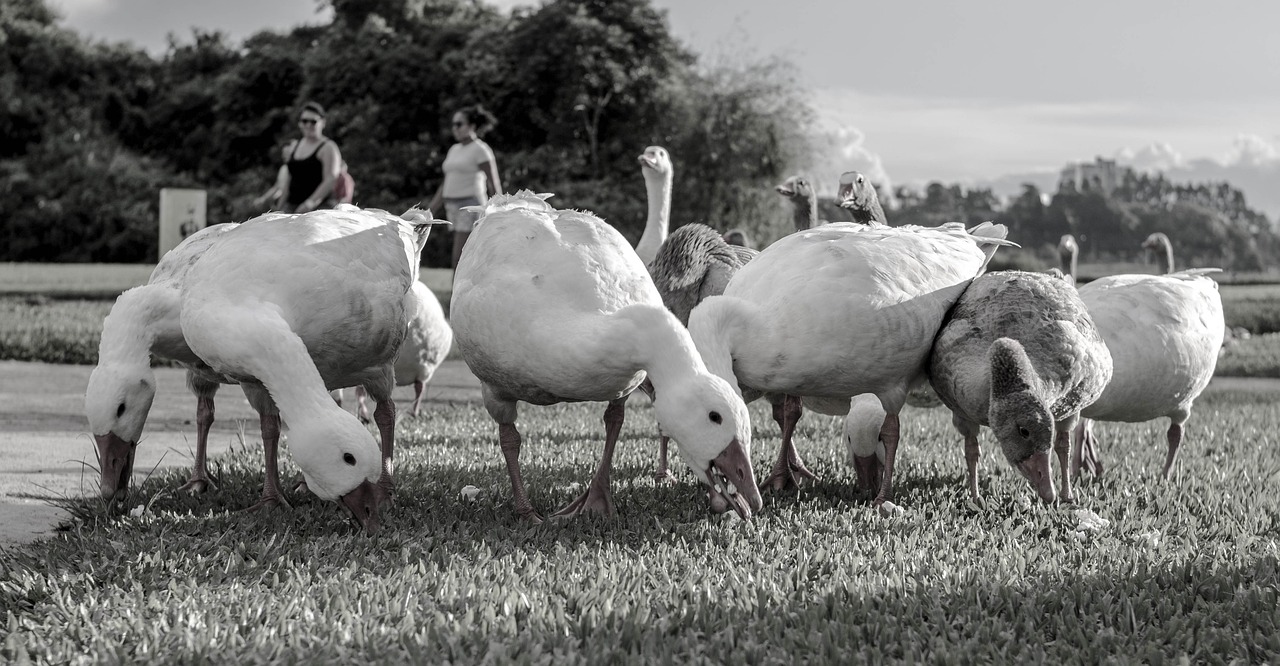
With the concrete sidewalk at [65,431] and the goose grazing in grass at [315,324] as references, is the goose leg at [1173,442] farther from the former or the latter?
the concrete sidewalk at [65,431]

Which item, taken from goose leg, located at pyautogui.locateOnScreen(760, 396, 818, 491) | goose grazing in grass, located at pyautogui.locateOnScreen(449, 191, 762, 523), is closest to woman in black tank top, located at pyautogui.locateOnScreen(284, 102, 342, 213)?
goose grazing in grass, located at pyautogui.locateOnScreen(449, 191, 762, 523)

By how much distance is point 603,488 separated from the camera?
4.95 m

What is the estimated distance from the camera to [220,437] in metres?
7.68

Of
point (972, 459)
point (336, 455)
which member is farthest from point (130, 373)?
point (972, 459)

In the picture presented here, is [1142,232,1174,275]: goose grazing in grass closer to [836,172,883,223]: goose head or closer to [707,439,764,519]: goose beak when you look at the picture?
[836,172,883,223]: goose head

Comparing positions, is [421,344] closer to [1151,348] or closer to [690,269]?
[690,269]

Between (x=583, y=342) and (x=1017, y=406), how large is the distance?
1.89 metres

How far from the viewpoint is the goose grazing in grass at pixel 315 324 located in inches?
167

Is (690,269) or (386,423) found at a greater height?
(690,269)

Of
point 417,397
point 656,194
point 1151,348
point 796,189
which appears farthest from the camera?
point 417,397

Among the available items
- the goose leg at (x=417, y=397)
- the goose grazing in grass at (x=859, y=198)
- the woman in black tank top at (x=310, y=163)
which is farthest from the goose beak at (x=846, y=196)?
the woman in black tank top at (x=310, y=163)

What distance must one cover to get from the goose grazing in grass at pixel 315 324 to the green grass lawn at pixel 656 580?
32cm

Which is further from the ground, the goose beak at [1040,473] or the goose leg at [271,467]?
the goose beak at [1040,473]

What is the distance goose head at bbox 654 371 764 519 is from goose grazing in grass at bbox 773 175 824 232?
343cm
